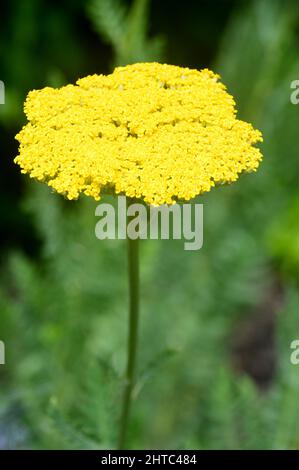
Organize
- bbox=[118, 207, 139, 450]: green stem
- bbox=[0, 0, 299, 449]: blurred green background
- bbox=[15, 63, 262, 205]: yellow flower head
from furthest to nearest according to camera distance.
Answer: bbox=[0, 0, 299, 449]: blurred green background
bbox=[118, 207, 139, 450]: green stem
bbox=[15, 63, 262, 205]: yellow flower head

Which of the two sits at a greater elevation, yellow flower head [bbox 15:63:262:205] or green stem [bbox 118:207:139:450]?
yellow flower head [bbox 15:63:262:205]

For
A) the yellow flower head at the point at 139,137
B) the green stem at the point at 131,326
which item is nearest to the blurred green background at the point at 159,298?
the green stem at the point at 131,326

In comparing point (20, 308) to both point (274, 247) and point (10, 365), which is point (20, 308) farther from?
point (274, 247)

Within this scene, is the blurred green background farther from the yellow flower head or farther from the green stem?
the yellow flower head

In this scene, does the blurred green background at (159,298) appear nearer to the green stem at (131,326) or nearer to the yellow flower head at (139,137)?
the green stem at (131,326)

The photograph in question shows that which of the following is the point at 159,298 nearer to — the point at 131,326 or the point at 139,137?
the point at 131,326

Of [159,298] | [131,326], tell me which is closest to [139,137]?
[131,326]

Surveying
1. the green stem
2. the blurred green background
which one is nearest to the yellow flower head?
the green stem
